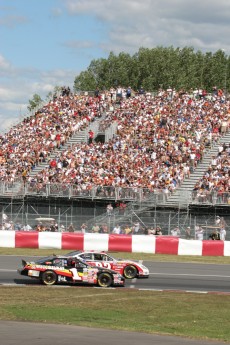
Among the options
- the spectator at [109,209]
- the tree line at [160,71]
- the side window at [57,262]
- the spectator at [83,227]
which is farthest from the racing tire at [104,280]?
the tree line at [160,71]

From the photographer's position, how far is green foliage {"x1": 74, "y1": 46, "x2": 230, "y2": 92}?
112m

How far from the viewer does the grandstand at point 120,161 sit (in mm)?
44594

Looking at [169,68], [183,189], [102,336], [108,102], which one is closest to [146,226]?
[183,189]

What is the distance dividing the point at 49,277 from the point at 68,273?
610mm

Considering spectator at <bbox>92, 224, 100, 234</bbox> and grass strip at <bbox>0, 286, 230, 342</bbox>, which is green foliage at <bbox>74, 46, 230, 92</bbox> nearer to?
spectator at <bbox>92, 224, 100, 234</bbox>

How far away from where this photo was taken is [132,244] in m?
37.9

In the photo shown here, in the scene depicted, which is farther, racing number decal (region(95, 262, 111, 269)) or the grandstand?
the grandstand

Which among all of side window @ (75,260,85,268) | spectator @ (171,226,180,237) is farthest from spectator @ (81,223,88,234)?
side window @ (75,260,85,268)

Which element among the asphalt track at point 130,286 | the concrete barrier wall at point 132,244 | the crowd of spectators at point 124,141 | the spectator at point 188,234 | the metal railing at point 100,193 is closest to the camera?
the asphalt track at point 130,286

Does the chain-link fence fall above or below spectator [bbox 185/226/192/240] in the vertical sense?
above

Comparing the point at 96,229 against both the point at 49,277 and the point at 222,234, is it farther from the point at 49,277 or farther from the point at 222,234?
the point at 49,277

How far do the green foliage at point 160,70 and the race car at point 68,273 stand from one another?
8402 centimetres

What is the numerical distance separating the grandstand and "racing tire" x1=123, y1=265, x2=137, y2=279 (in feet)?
42.0

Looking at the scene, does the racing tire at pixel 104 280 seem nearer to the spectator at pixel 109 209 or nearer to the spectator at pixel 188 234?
the spectator at pixel 188 234
